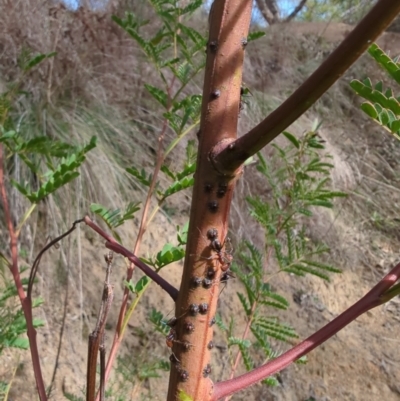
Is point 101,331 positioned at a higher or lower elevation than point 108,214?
lower

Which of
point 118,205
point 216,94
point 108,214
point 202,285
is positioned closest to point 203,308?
point 202,285

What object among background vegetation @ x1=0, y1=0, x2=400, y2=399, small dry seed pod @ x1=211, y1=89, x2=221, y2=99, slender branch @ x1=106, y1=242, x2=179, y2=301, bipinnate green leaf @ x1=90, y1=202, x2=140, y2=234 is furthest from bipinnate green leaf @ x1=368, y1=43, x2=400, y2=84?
background vegetation @ x1=0, y1=0, x2=400, y2=399

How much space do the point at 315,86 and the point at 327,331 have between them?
17cm

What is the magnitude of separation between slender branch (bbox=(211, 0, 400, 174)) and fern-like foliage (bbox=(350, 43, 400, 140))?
0.07 metres

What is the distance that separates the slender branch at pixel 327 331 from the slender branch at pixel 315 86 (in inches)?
4.9

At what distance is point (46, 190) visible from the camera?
1.89 feet

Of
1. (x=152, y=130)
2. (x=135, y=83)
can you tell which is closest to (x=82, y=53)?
(x=135, y=83)

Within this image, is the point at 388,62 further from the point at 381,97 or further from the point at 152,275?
the point at 152,275

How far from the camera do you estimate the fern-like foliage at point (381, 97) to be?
1.02 ft

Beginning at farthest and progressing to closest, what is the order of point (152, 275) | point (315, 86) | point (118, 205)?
point (118, 205)
point (152, 275)
point (315, 86)

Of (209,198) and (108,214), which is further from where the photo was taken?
(108,214)

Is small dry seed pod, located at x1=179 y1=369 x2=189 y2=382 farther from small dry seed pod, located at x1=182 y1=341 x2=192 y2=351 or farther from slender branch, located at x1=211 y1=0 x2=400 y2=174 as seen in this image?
slender branch, located at x1=211 y1=0 x2=400 y2=174

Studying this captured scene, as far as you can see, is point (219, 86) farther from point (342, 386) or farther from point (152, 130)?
point (152, 130)

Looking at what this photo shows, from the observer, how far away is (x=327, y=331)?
320 mm
